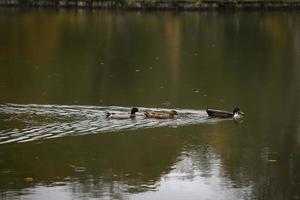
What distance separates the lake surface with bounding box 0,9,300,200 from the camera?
498 inches

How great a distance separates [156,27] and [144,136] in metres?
38.0

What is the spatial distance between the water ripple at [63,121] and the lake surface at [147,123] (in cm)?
3

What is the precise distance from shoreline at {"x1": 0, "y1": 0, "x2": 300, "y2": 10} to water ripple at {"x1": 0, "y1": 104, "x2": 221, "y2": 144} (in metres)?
57.4

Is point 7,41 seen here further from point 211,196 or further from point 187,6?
point 187,6

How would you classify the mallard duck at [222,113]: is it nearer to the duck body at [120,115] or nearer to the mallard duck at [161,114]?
the mallard duck at [161,114]

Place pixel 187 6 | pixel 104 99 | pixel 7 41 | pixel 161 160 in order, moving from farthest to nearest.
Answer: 1. pixel 187 6
2. pixel 7 41
3. pixel 104 99
4. pixel 161 160

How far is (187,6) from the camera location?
251 feet

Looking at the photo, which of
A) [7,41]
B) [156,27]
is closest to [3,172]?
[7,41]

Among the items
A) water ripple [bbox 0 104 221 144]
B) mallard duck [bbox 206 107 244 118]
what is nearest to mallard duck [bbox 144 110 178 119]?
water ripple [bbox 0 104 221 144]

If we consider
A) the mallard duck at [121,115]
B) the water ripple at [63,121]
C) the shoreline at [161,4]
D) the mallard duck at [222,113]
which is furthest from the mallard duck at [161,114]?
the shoreline at [161,4]

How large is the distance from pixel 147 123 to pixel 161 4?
2350 inches

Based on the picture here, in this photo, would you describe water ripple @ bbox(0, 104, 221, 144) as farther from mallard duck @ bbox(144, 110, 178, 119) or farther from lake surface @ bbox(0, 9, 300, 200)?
mallard duck @ bbox(144, 110, 178, 119)

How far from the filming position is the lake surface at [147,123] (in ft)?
41.5

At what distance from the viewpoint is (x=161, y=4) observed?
7606 cm
